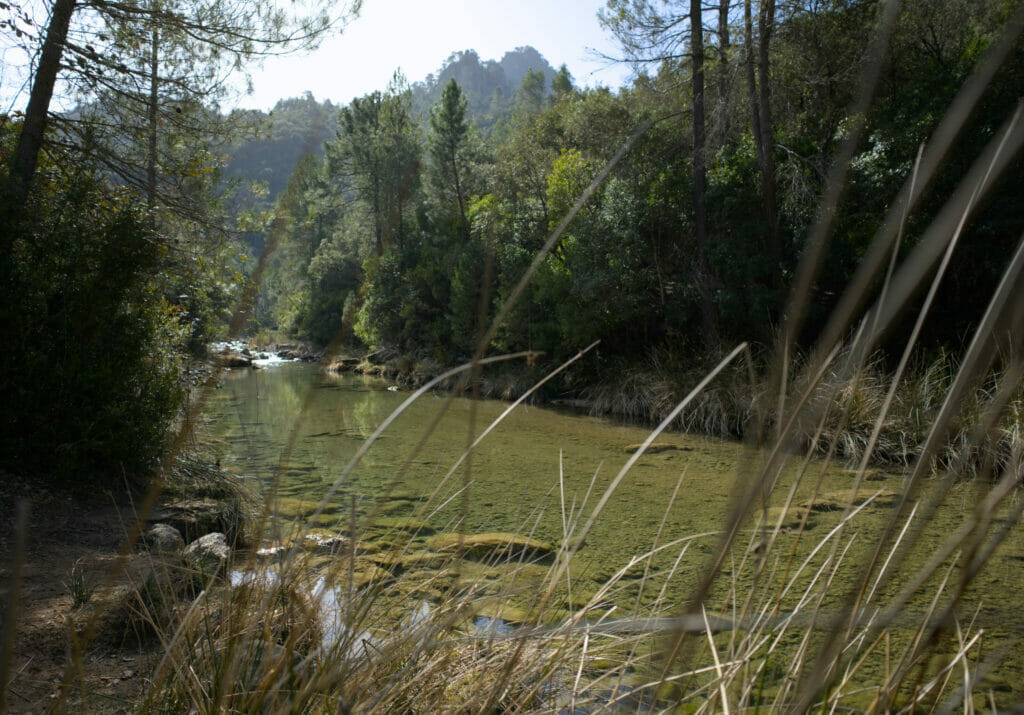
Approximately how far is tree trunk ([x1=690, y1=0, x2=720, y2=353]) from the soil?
878 centimetres

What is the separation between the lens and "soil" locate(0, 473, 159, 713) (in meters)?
1.92

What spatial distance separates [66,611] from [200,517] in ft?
5.02

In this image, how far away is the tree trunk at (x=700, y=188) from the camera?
1020cm

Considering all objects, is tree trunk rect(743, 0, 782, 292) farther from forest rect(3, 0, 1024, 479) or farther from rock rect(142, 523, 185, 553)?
rock rect(142, 523, 185, 553)

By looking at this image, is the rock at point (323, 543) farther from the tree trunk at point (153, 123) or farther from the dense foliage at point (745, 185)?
the dense foliage at point (745, 185)

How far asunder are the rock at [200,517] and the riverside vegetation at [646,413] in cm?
20

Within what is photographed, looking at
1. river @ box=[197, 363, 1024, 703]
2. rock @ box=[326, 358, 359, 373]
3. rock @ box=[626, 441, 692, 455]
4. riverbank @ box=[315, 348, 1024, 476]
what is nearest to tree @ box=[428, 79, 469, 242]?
rock @ box=[326, 358, 359, 373]

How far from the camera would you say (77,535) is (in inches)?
141

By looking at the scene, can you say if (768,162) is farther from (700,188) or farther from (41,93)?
(41,93)

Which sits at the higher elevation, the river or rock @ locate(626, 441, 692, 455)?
the river

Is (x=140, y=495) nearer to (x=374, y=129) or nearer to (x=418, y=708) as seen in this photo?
(x=418, y=708)

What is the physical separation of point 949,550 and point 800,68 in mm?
12131

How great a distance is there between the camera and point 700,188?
10.6 meters

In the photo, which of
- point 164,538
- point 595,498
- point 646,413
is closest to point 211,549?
point 164,538
